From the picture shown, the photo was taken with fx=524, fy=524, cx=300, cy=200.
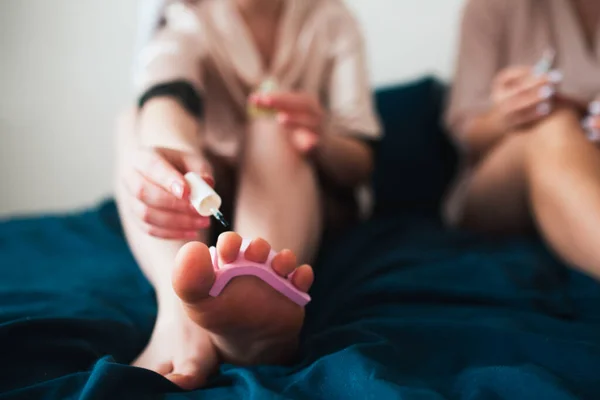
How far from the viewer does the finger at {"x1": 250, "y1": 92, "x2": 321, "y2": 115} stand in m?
0.69

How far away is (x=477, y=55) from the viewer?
3.21 ft

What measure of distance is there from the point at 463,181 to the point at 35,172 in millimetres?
1230

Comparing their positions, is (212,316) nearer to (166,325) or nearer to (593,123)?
(166,325)

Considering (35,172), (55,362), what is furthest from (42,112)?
(55,362)

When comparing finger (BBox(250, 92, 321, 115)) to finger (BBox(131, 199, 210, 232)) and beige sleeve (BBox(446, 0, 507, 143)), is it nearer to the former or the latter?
finger (BBox(131, 199, 210, 232))

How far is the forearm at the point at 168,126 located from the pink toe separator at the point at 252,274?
15 cm

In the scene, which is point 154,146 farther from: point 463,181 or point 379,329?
point 463,181

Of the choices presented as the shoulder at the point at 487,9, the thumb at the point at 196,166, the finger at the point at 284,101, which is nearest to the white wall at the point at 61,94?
the shoulder at the point at 487,9

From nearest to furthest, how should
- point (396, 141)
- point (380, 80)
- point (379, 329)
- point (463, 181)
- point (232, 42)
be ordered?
point (379, 329) < point (232, 42) < point (463, 181) < point (396, 141) < point (380, 80)

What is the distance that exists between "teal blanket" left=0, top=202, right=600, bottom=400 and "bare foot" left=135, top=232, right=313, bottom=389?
0.07ft

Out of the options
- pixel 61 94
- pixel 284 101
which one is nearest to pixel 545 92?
pixel 284 101

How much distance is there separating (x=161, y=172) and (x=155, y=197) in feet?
0.08

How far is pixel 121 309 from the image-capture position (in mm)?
591

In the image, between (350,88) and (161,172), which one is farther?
(350,88)
